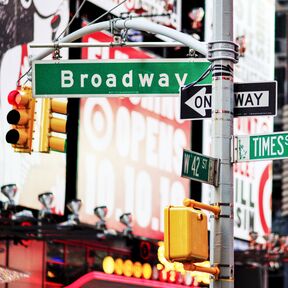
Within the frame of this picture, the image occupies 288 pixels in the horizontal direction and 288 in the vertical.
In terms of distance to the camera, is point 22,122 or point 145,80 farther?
point 22,122

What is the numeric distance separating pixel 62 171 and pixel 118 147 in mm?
3507

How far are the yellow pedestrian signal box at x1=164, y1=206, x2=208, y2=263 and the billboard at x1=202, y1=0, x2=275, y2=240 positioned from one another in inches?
1001

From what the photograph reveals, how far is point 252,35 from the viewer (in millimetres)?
42281

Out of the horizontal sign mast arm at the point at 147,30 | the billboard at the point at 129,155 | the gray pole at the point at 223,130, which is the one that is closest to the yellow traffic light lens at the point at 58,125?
the horizontal sign mast arm at the point at 147,30

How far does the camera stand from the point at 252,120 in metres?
41.5

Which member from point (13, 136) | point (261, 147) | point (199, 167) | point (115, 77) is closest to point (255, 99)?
point (261, 147)

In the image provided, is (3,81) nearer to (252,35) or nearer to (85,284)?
(85,284)

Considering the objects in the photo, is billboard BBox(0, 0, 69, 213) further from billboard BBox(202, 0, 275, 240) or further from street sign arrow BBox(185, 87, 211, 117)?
street sign arrow BBox(185, 87, 211, 117)

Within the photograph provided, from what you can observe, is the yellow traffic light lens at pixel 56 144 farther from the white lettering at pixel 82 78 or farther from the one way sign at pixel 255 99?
the one way sign at pixel 255 99

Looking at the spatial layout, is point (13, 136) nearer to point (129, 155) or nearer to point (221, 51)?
point (221, 51)

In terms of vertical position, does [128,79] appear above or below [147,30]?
below

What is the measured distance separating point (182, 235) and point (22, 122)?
5.32 metres

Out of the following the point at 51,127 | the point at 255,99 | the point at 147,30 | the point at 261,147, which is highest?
the point at 147,30

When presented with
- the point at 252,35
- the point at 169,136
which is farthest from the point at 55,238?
the point at 252,35
